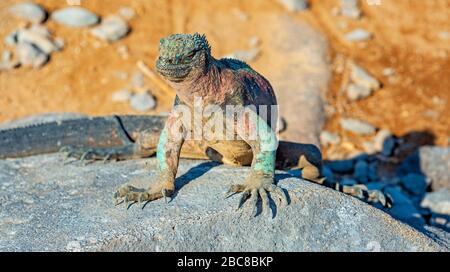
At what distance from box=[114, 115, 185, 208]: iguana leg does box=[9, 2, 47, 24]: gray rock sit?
6587 mm

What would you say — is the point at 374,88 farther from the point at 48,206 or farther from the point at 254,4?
the point at 48,206

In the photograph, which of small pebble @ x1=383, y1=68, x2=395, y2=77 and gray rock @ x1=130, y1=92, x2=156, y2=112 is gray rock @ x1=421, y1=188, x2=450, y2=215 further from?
gray rock @ x1=130, y1=92, x2=156, y2=112

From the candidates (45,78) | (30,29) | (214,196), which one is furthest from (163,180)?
(30,29)

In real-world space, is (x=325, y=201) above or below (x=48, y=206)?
above

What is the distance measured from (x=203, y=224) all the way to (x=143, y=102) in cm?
554

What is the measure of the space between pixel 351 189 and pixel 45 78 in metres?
6.06

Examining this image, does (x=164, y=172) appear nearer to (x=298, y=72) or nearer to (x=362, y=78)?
(x=298, y=72)

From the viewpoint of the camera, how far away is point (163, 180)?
4.98m

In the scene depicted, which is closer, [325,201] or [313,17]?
[325,201]

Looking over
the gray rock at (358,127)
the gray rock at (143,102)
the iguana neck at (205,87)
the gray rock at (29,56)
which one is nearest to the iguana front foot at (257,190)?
the iguana neck at (205,87)

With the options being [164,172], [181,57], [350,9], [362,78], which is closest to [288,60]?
[362,78]

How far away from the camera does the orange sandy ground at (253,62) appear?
9836 millimetres

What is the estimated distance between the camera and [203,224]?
4453mm

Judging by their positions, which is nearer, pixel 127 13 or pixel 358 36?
pixel 358 36
